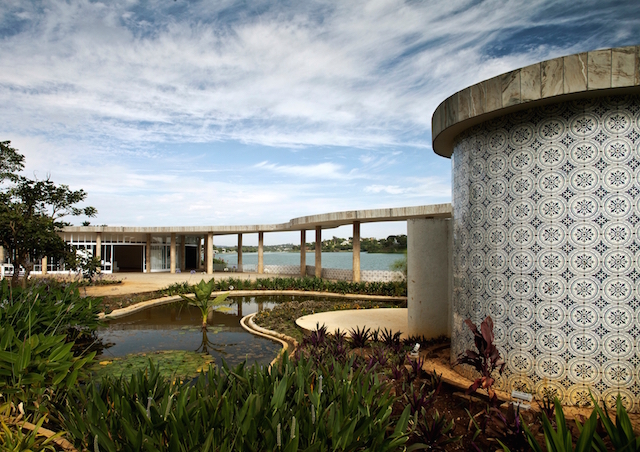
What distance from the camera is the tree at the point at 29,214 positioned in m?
12.0

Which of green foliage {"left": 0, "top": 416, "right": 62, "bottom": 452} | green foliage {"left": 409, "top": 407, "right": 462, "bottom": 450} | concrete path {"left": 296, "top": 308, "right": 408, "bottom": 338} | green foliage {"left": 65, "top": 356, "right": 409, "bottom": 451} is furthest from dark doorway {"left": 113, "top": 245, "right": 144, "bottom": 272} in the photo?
green foliage {"left": 409, "top": 407, "right": 462, "bottom": 450}

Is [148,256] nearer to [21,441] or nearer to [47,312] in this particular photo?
[47,312]

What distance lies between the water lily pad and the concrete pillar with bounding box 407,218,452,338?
3876 millimetres

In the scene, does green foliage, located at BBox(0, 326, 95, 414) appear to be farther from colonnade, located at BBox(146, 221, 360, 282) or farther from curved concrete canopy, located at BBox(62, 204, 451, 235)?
colonnade, located at BBox(146, 221, 360, 282)

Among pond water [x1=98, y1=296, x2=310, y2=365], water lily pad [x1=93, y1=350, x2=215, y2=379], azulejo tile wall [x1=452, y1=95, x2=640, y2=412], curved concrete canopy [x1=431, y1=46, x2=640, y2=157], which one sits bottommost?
pond water [x1=98, y1=296, x2=310, y2=365]

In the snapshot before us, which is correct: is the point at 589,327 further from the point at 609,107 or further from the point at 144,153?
the point at 144,153

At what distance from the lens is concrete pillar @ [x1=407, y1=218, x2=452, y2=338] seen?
277 inches

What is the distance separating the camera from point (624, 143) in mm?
3842

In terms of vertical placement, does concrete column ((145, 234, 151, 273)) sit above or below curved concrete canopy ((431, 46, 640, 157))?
below

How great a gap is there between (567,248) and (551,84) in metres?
1.73

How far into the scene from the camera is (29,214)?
13836mm

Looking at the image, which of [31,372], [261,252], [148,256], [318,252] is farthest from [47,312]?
[148,256]

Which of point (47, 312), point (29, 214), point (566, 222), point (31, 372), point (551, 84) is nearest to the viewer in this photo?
point (31, 372)

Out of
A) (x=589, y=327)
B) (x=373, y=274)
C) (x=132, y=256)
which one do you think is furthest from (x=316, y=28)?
(x=132, y=256)
